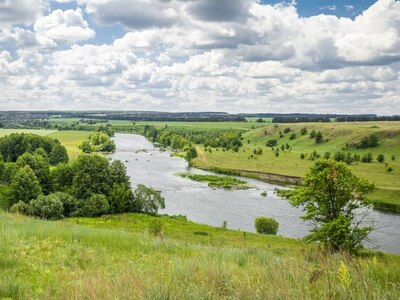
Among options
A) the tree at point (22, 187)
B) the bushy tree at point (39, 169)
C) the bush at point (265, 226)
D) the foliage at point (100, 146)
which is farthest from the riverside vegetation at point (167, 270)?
the foliage at point (100, 146)

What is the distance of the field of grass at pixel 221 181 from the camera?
312 ft

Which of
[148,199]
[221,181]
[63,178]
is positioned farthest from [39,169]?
[221,181]

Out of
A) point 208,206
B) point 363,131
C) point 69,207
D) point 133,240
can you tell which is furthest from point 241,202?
point 363,131

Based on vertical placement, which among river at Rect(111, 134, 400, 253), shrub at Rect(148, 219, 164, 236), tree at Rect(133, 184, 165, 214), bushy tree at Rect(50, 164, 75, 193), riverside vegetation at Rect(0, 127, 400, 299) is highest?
riverside vegetation at Rect(0, 127, 400, 299)

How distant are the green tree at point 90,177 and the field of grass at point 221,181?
104ft

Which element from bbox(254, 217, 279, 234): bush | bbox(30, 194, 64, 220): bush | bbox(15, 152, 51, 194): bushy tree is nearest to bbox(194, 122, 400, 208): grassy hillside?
bbox(254, 217, 279, 234): bush

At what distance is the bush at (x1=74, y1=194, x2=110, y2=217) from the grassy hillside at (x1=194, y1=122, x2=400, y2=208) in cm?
5303

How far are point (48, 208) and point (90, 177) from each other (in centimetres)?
1124

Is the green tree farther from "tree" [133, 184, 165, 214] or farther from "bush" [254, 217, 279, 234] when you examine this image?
"bush" [254, 217, 279, 234]

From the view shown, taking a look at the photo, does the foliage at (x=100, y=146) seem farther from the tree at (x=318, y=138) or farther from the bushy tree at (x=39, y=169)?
the bushy tree at (x=39, y=169)

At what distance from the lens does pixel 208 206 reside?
74.5m

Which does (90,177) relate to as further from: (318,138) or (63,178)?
(318,138)

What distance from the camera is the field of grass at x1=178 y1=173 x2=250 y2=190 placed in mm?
95044

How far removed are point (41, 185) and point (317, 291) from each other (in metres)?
74.4
